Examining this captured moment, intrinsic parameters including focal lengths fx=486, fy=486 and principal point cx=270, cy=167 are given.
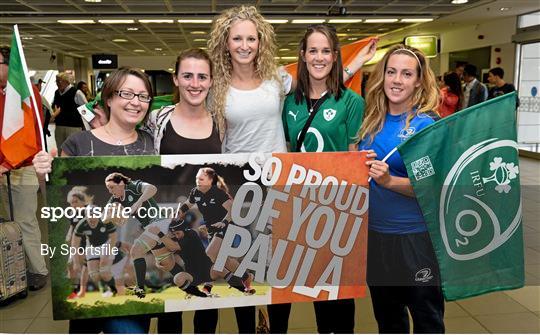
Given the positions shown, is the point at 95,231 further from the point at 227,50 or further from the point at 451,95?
the point at 451,95

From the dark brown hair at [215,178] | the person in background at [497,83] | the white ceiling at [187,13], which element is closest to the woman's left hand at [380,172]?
the dark brown hair at [215,178]

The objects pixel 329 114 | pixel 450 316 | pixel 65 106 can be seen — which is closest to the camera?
pixel 329 114

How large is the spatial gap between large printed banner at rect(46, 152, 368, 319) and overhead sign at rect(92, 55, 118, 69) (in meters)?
20.1

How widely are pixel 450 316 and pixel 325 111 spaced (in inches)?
70.9

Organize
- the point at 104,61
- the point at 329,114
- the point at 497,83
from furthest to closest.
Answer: the point at 104,61, the point at 497,83, the point at 329,114

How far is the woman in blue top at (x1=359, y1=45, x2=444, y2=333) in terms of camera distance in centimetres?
207

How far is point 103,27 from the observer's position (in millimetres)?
13109

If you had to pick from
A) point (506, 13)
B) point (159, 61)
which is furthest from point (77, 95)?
point (159, 61)

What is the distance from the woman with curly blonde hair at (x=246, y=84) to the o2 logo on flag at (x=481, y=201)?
824 mm

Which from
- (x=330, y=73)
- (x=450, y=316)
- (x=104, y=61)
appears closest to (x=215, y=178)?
(x=330, y=73)

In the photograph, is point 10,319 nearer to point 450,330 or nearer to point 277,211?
point 277,211

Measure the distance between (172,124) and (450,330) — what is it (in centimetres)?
212

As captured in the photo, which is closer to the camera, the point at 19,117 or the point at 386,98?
the point at 19,117

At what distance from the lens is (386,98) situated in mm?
2174
